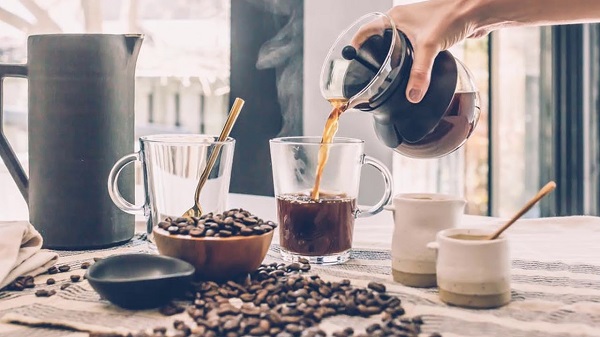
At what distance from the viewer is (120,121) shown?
1.34 m

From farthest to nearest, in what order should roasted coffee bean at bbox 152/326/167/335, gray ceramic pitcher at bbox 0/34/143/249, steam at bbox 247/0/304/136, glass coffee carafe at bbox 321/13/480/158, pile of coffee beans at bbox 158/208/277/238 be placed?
1. steam at bbox 247/0/304/136
2. gray ceramic pitcher at bbox 0/34/143/249
3. glass coffee carafe at bbox 321/13/480/158
4. pile of coffee beans at bbox 158/208/277/238
5. roasted coffee bean at bbox 152/326/167/335

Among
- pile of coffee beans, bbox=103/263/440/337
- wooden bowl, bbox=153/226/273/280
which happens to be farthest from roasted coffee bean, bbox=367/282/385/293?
wooden bowl, bbox=153/226/273/280

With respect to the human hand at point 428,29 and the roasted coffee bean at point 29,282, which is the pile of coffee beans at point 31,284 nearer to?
the roasted coffee bean at point 29,282

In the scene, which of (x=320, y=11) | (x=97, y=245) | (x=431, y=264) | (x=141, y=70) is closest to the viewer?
(x=431, y=264)

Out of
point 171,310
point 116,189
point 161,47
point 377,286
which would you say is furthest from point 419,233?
point 161,47

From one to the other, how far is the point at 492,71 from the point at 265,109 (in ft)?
3.82

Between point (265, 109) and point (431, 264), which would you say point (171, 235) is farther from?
point (265, 109)

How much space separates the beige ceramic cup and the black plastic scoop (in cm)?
33

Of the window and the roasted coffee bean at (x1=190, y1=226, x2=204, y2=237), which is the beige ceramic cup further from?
the window

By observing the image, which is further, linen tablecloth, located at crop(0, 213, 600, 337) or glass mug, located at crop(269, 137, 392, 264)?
glass mug, located at crop(269, 137, 392, 264)

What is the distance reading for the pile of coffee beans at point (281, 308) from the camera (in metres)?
0.85

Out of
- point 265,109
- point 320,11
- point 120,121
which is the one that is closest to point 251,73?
point 265,109

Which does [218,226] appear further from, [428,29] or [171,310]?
[428,29]

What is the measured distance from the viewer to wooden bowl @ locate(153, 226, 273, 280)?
1038 millimetres
